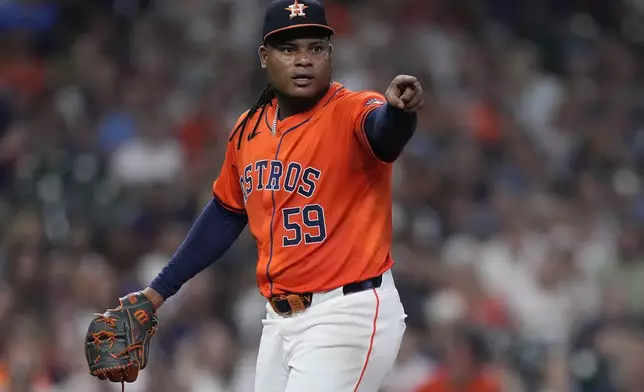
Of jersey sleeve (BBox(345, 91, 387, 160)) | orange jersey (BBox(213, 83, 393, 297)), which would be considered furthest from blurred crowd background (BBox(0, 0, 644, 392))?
jersey sleeve (BBox(345, 91, 387, 160))

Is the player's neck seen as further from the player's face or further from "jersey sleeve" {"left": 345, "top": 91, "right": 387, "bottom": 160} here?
"jersey sleeve" {"left": 345, "top": 91, "right": 387, "bottom": 160}

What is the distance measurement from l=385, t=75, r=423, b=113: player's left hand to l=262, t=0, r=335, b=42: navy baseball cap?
0.55 m

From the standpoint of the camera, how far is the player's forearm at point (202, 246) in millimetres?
4574

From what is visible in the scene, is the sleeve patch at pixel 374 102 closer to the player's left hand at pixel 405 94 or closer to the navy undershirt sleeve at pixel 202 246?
the player's left hand at pixel 405 94

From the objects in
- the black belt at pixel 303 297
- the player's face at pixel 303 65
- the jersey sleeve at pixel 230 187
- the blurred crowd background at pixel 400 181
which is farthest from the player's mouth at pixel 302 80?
the blurred crowd background at pixel 400 181

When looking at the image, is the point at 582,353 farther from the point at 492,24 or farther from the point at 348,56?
the point at 492,24

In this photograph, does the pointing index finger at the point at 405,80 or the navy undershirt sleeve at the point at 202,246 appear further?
the navy undershirt sleeve at the point at 202,246

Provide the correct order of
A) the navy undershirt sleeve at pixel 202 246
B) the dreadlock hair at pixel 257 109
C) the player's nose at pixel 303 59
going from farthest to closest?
the navy undershirt sleeve at pixel 202 246 → the dreadlock hair at pixel 257 109 → the player's nose at pixel 303 59

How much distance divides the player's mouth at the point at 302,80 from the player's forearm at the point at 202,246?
71 centimetres

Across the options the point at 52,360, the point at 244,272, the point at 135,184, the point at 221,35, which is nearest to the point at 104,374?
the point at 52,360

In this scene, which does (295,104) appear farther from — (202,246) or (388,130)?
(202,246)

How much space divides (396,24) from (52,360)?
15.0 feet

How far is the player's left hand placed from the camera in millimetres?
3619

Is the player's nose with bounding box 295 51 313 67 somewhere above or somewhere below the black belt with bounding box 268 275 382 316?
above
